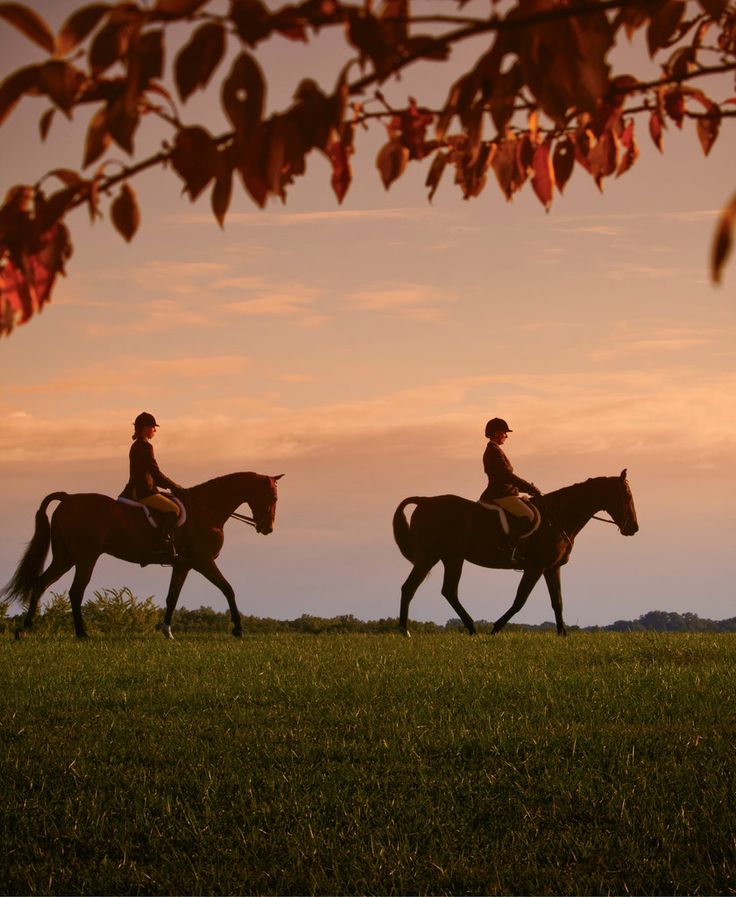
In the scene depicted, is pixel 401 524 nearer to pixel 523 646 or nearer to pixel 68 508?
pixel 523 646

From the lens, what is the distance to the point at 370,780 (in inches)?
343

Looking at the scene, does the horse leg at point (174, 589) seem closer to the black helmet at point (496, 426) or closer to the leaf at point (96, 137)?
the black helmet at point (496, 426)

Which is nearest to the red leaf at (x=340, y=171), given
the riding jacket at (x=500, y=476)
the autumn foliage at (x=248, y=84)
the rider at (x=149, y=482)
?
the autumn foliage at (x=248, y=84)

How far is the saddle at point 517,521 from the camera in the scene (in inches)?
736

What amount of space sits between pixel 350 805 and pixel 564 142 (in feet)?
17.6

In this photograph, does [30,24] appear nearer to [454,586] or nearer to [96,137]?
[96,137]

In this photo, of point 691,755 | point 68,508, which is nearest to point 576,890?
point 691,755

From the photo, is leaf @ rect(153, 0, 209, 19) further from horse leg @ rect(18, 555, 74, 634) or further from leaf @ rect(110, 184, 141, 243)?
horse leg @ rect(18, 555, 74, 634)

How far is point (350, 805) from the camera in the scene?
8.27m

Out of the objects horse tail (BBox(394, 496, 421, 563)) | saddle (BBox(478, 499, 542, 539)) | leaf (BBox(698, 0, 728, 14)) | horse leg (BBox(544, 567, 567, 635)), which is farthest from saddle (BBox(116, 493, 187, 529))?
leaf (BBox(698, 0, 728, 14))

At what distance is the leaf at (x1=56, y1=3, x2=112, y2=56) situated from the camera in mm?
3629

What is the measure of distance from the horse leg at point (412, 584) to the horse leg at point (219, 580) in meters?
2.95

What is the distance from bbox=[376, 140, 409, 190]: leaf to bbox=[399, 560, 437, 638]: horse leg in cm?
1456

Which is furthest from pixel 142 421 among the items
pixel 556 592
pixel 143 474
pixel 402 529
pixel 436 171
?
pixel 436 171
